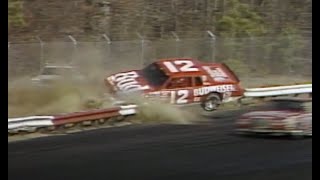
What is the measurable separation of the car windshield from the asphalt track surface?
1.01 feet

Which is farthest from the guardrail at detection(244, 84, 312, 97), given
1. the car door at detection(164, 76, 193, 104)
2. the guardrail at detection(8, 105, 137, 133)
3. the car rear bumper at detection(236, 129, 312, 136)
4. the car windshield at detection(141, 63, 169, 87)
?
the guardrail at detection(8, 105, 137, 133)

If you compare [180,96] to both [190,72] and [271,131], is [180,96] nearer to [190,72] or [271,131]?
[190,72]

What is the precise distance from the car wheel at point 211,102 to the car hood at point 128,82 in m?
0.39

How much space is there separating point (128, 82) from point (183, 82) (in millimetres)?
382

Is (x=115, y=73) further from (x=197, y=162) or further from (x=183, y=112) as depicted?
(x=197, y=162)

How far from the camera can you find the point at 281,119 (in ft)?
14.2

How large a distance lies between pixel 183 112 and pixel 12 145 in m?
1.14

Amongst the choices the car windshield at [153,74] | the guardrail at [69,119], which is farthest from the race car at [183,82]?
the guardrail at [69,119]

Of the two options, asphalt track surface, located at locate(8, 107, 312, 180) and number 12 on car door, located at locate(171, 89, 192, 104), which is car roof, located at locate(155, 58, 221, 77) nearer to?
number 12 on car door, located at locate(171, 89, 192, 104)

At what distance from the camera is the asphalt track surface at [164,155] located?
3.91m

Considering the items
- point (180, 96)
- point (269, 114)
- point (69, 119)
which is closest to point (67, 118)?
point (69, 119)

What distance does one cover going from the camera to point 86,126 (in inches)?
155

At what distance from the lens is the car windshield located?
4.11 meters

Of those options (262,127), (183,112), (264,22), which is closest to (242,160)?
(262,127)
